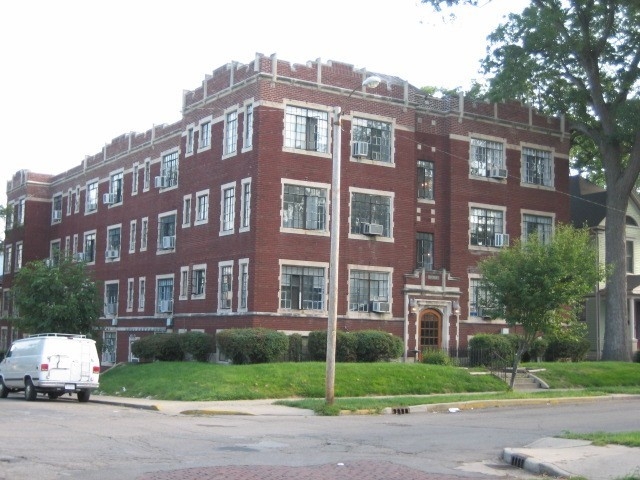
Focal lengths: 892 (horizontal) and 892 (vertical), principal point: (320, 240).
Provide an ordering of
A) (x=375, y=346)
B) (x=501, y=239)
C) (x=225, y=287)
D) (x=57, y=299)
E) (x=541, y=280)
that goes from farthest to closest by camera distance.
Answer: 1. (x=501, y=239)
2. (x=57, y=299)
3. (x=225, y=287)
4. (x=375, y=346)
5. (x=541, y=280)

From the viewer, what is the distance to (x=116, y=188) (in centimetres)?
5219

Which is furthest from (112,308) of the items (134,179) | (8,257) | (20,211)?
(8,257)

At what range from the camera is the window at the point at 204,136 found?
4019 centimetres

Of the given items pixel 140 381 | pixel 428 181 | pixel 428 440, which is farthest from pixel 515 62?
pixel 428 440

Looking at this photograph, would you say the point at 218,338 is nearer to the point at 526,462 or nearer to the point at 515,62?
the point at 515,62

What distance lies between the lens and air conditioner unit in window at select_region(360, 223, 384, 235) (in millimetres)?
37719

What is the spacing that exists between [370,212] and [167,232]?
12202 millimetres

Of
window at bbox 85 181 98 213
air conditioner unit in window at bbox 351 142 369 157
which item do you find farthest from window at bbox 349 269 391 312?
window at bbox 85 181 98 213

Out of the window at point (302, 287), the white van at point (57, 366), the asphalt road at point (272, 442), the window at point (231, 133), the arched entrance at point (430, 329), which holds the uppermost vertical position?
the window at point (231, 133)

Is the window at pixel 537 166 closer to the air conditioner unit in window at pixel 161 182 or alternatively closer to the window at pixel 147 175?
the air conditioner unit in window at pixel 161 182

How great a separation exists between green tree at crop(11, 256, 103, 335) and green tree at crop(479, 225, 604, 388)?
1952cm

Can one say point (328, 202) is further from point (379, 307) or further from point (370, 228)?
point (379, 307)

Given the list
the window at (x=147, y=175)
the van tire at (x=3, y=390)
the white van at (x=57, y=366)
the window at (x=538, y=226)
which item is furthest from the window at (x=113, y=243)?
the window at (x=538, y=226)

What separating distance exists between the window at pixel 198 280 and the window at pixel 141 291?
7031mm
